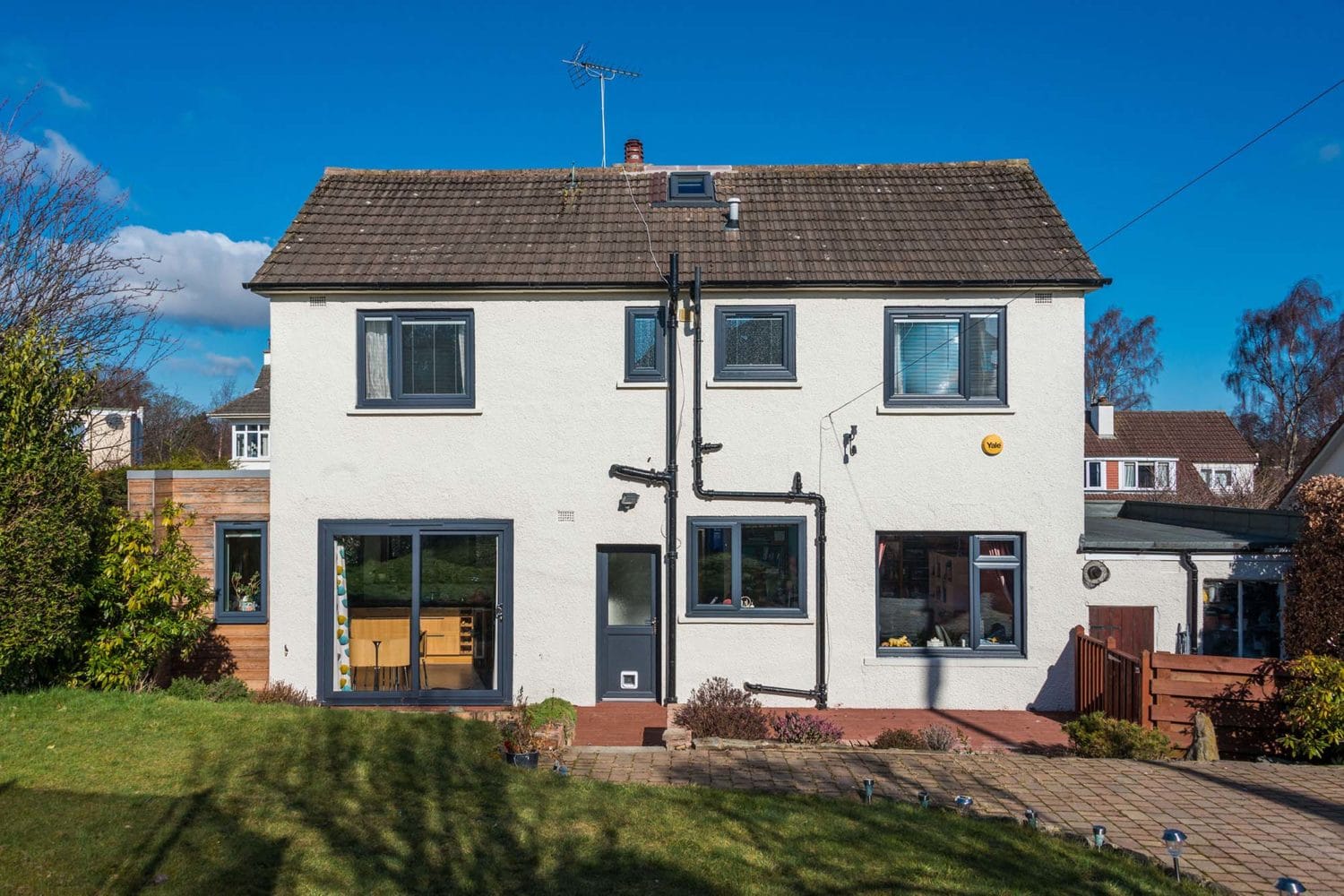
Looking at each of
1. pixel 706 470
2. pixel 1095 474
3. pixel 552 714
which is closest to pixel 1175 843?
pixel 552 714

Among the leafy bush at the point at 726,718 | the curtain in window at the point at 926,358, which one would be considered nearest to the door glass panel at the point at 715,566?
the leafy bush at the point at 726,718

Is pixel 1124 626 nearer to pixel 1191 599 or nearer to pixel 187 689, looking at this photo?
pixel 1191 599

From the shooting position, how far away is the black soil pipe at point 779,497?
42.1 feet

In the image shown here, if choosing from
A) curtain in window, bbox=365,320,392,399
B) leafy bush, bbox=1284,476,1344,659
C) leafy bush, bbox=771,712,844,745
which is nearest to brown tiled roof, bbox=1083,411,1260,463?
leafy bush, bbox=1284,476,1344,659

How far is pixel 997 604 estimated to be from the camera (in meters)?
13.1

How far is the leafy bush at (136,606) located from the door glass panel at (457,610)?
287 cm

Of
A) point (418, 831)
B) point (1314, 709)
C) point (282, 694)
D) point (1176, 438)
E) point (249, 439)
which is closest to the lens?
point (418, 831)

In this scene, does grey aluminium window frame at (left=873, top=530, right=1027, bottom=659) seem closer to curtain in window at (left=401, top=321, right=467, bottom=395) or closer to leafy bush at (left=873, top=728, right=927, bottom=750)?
leafy bush at (left=873, top=728, right=927, bottom=750)

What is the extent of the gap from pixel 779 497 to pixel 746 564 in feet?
3.39

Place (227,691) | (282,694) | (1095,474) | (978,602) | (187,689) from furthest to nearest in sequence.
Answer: (1095,474), (978,602), (282,694), (227,691), (187,689)

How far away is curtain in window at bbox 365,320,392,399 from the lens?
43.3 ft

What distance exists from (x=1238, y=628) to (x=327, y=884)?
39.1ft

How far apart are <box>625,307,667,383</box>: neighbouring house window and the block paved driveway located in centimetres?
535

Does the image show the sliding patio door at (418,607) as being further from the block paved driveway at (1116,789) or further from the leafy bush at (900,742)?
the leafy bush at (900,742)
